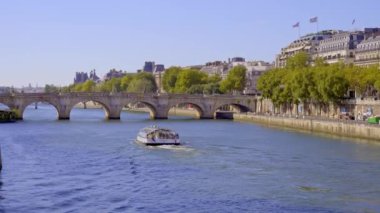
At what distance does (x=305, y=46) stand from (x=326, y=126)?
45213mm

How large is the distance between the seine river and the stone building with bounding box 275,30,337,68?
4949 cm

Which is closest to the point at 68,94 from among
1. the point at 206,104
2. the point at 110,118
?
the point at 110,118

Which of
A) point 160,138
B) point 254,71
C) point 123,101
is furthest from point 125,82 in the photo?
point 160,138

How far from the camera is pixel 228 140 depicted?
48.8 m

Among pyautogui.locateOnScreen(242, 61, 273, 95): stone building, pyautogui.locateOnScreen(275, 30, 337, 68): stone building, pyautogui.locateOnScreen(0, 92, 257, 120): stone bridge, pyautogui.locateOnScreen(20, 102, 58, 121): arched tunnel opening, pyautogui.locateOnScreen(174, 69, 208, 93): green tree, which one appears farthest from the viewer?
pyautogui.locateOnScreen(242, 61, 273, 95): stone building

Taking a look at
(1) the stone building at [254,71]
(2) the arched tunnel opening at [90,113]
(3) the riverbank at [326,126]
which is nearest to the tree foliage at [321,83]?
(3) the riverbank at [326,126]

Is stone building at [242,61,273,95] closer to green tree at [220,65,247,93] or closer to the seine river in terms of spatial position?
green tree at [220,65,247,93]

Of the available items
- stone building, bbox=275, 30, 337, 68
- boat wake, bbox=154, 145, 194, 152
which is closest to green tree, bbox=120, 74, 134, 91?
stone building, bbox=275, 30, 337, 68

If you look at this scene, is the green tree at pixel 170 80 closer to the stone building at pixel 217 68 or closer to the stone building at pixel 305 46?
the stone building at pixel 217 68

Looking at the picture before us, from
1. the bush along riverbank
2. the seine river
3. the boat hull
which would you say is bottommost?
the seine river

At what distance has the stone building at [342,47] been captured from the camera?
8525 cm

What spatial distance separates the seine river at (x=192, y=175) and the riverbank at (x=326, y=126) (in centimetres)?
199

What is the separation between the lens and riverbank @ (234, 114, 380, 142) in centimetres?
4825

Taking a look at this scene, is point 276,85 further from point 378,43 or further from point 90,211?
point 90,211
